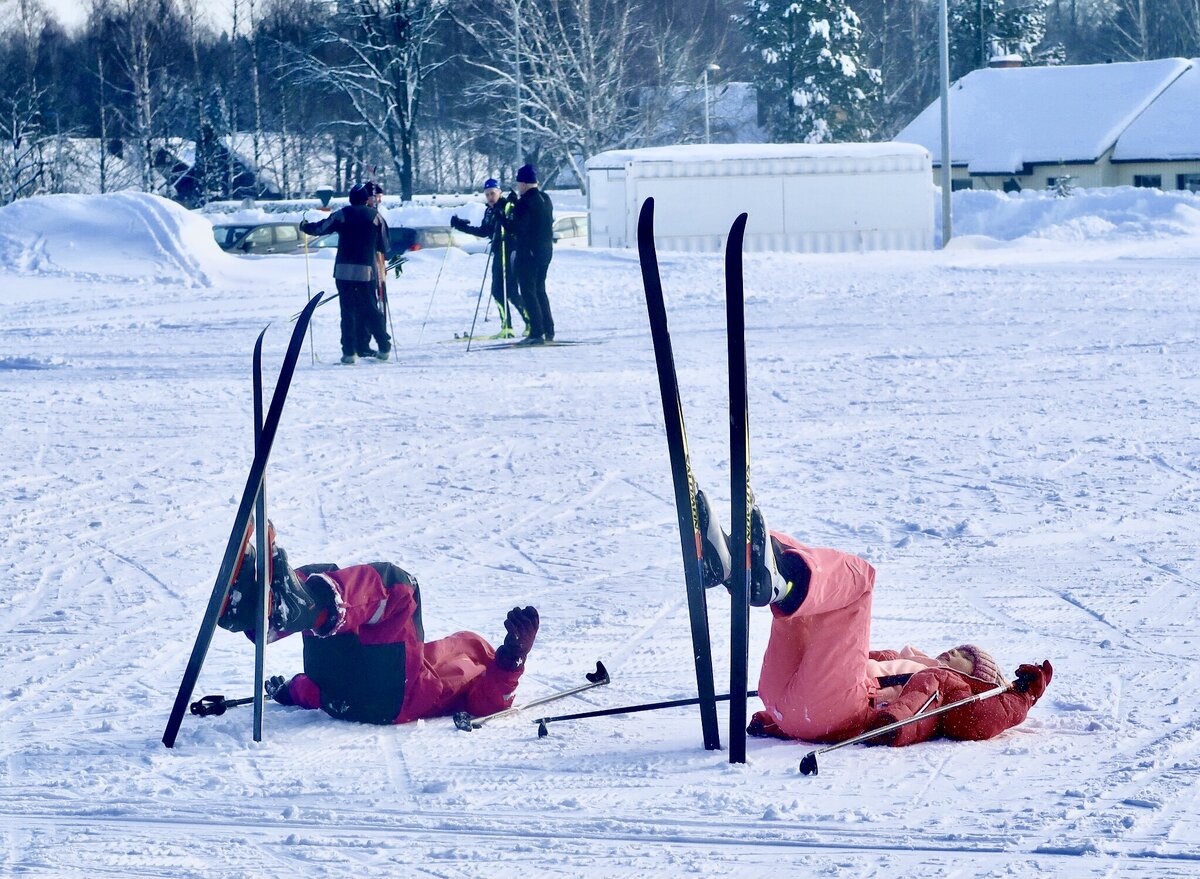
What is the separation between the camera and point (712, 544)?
3332mm

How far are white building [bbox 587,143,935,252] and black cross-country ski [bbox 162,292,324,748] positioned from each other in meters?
22.0

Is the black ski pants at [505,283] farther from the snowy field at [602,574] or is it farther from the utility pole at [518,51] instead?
the utility pole at [518,51]

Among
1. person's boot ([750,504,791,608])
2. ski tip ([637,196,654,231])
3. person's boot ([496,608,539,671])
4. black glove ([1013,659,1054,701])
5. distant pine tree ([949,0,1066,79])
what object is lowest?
black glove ([1013,659,1054,701])

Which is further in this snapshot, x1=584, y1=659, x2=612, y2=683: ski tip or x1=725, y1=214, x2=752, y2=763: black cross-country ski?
x1=584, y1=659, x2=612, y2=683: ski tip

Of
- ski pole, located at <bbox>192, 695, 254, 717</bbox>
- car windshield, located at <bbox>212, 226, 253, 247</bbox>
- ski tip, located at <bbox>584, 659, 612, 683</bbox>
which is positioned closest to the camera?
ski pole, located at <bbox>192, 695, 254, 717</bbox>

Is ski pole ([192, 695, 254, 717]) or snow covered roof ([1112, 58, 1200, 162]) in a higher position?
snow covered roof ([1112, 58, 1200, 162])

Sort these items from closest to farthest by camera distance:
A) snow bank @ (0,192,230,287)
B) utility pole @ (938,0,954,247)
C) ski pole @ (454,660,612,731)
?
ski pole @ (454,660,612,731), snow bank @ (0,192,230,287), utility pole @ (938,0,954,247)

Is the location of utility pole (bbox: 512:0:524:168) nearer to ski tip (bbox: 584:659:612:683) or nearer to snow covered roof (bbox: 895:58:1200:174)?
snow covered roof (bbox: 895:58:1200:174)

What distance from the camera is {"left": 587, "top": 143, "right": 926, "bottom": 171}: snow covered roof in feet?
84.6

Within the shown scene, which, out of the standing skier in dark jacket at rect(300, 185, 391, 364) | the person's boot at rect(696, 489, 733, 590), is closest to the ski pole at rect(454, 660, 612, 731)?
the person's boot at rect(696, 489, 733, 590)

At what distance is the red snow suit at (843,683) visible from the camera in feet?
11.5

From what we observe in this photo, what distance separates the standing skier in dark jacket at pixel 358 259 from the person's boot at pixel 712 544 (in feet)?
28.6

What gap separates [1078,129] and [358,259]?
3094 cm

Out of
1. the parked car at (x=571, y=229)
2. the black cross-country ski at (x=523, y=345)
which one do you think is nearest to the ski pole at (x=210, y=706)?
the black cross-country ski at (x=523, y=345)
